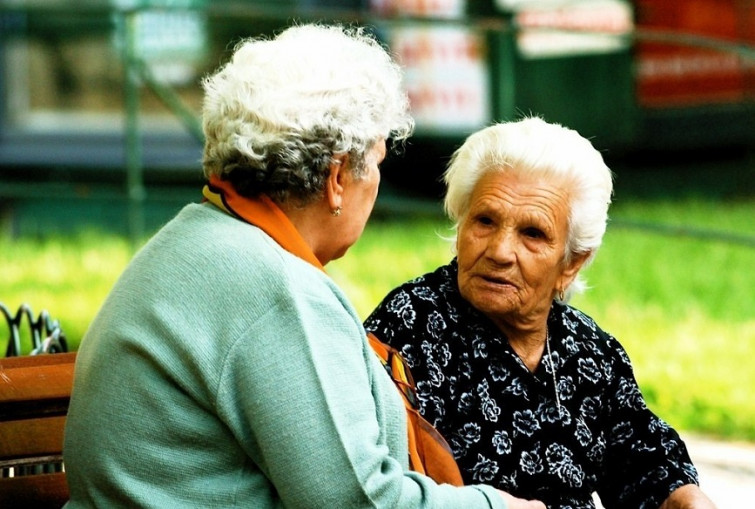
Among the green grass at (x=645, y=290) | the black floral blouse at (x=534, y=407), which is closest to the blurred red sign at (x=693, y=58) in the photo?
the green grass at (x=645, y=290)

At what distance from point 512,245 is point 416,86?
8886 millimetres

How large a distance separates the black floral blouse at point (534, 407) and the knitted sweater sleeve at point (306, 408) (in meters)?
0.56

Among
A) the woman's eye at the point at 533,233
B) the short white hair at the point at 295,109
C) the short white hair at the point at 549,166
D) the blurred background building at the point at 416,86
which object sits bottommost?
the blurred background building at the point at 416,86

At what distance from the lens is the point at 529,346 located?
119 inches

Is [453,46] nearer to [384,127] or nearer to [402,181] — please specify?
[402,181]

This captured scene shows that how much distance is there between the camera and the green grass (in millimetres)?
5734

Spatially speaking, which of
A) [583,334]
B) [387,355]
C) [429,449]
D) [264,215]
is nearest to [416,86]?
[583,334]

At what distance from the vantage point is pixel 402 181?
12133 mm

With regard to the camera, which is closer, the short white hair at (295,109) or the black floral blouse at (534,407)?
the short white hair at (295,109)

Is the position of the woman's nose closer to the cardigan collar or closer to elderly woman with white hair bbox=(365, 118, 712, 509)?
elderly woman with white hair bbox=(365, 118, 712, 509)

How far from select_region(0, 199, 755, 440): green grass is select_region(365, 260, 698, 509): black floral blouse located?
2.51 meters

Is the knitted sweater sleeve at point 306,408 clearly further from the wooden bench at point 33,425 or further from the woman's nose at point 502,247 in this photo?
the woman's nose at point 502,247

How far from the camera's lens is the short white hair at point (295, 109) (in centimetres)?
235

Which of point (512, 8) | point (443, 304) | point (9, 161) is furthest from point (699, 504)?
point (512, 8)
